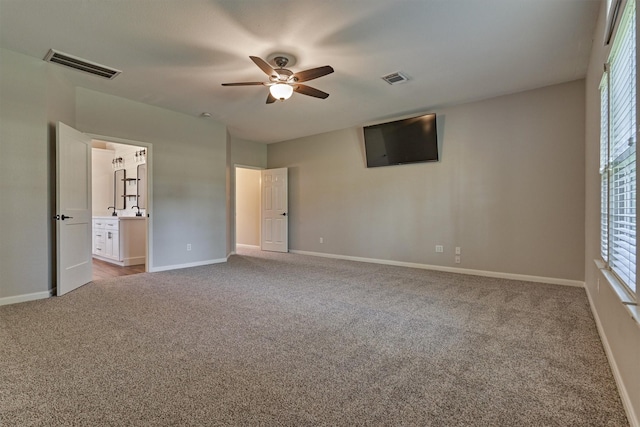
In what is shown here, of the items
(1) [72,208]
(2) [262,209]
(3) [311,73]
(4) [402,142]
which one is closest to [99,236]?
(1) [72,208]

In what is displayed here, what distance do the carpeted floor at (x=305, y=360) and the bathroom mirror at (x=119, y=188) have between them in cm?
410

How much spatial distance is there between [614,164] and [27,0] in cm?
447

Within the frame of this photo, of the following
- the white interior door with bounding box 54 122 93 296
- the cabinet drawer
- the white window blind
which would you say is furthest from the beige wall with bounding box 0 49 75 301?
the white window blind

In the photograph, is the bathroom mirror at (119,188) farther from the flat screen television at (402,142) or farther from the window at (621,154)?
the window at (621,154)

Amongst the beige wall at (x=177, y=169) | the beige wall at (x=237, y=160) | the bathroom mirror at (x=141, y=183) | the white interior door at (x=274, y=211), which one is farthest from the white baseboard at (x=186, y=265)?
the bathroom mirror at (x=141, y=183)

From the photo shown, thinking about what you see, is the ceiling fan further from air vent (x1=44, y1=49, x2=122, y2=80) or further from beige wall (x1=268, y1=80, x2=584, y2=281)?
beige wall (x1=268, y1=80, x2=584, y2=281)

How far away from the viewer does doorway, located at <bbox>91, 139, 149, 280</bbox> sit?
5582mm

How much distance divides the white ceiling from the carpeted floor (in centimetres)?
261

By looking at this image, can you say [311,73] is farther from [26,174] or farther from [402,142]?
[26,174]

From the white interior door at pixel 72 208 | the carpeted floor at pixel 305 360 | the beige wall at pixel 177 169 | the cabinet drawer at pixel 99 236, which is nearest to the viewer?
the carpeted floor at pixel 305 360

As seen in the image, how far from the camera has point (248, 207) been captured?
8.29 metres

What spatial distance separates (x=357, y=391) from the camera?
5.43 ft

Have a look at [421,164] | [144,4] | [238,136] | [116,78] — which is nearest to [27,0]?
[144,4]

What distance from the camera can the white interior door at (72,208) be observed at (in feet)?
11.4
